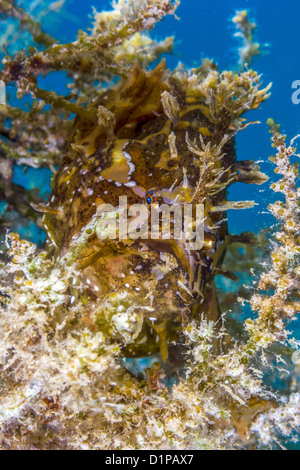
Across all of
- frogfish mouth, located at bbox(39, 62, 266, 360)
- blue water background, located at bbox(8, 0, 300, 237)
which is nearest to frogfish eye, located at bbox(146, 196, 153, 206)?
frogfish mouth, located at bbox(39, 62, 266, 360)

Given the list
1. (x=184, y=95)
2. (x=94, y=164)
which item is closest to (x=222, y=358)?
(x=94, y=164)

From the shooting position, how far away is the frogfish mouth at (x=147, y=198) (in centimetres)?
232

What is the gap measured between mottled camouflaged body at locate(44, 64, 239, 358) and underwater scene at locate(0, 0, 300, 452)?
1 cm

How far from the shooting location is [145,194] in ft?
8.05

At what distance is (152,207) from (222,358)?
1.30 metres

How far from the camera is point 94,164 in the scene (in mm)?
2662

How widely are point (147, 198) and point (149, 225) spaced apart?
8.5 inches

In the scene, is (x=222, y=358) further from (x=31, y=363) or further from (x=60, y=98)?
(x=60, y=98)

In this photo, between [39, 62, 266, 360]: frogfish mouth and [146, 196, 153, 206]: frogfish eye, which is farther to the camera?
[146, 196, 153, 206]: frogfish eye
